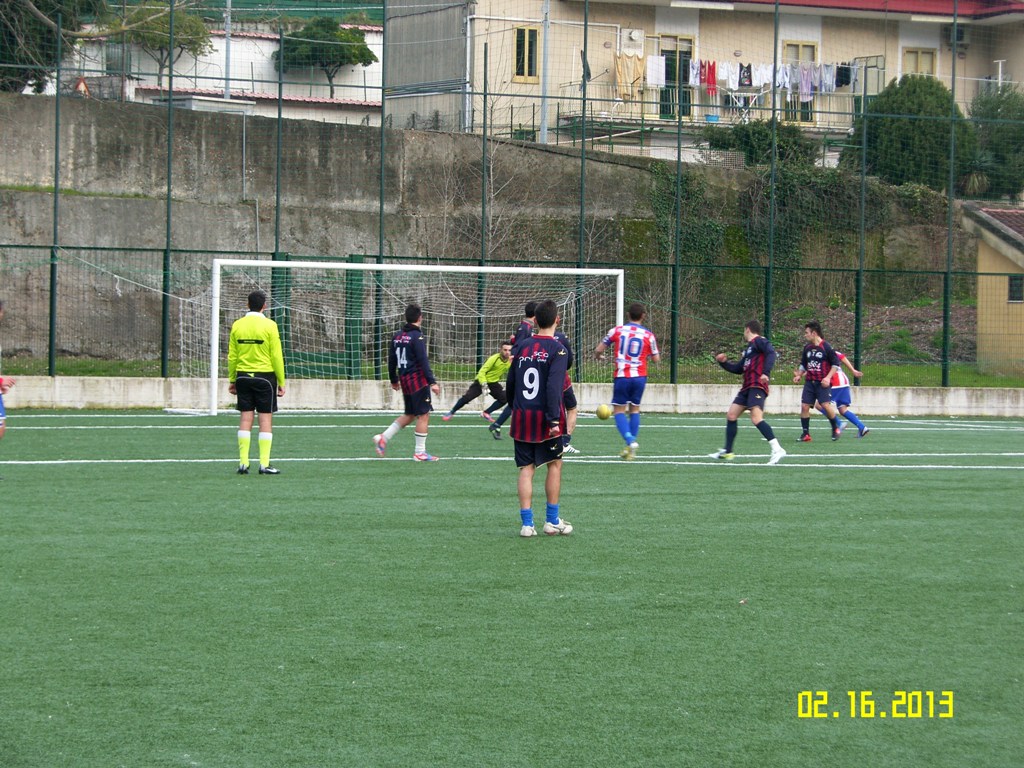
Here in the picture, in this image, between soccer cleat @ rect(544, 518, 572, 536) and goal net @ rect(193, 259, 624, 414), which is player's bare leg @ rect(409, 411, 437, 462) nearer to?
soccer cleat @ rect(544, 518, 572, 536)

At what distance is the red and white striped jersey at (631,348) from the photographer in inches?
601

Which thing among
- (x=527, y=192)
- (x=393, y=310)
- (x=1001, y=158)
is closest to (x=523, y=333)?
(x=393, y=310)

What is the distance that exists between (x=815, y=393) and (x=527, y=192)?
11.3m

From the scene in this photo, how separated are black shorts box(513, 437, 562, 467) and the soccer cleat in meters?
0.51

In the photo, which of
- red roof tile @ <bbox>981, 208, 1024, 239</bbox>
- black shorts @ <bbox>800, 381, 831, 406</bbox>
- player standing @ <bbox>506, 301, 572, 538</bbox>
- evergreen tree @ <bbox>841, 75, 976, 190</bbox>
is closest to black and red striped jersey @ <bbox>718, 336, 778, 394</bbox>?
black shorts @ <bbox>800, 381, 831, 406</bbox>

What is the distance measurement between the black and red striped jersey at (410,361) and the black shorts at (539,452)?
5.04 m

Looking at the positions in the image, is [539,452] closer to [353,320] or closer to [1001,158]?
[353,320]

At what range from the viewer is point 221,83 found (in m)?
30.8

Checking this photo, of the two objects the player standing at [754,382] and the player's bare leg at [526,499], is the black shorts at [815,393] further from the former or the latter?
the player's bare leg at [526,499]

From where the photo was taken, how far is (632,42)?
36.6m

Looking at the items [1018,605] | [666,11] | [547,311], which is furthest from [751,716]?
[666,11]

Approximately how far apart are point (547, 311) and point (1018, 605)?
151 inches

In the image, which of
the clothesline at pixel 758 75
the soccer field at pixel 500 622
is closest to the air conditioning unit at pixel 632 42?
the clothesline at pixel 758 75

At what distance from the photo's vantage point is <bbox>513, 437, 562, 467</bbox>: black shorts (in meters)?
9.36
